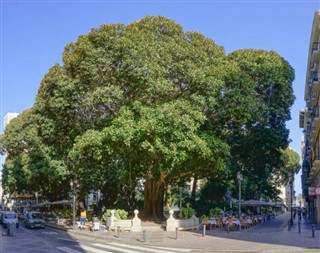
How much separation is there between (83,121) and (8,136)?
2805 cm

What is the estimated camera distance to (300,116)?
74.7 meters

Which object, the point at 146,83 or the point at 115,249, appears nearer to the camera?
the point at 115,249

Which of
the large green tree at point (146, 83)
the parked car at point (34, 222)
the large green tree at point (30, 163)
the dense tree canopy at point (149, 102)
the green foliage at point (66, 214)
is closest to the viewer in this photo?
the dense tree canopy at point (149, 102)

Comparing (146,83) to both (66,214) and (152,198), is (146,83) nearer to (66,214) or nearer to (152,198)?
(152,198)

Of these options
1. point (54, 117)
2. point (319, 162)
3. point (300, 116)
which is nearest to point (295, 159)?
point (300, 116)

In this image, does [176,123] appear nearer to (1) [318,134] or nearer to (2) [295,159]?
(1) [318,134]

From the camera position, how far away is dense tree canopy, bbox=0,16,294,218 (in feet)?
104

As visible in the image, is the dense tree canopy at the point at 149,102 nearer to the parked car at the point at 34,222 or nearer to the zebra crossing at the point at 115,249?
the parked car at the point at 34,222

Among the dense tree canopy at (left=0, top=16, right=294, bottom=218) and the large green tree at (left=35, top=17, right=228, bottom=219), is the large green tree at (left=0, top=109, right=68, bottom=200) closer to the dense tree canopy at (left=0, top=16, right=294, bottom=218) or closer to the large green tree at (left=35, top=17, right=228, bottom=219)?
→ the dense tree canopy at (left=0, top=16, right=294, bottom=218)

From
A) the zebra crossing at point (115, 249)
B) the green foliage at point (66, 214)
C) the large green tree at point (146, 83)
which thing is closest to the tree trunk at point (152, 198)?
the large green tree at point (146, 83)

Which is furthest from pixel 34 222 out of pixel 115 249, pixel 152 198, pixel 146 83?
pixel 115 249

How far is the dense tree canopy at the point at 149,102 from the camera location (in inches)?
1246

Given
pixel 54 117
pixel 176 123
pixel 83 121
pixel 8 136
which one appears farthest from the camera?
pixel 8 136

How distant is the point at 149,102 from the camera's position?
34375mm
